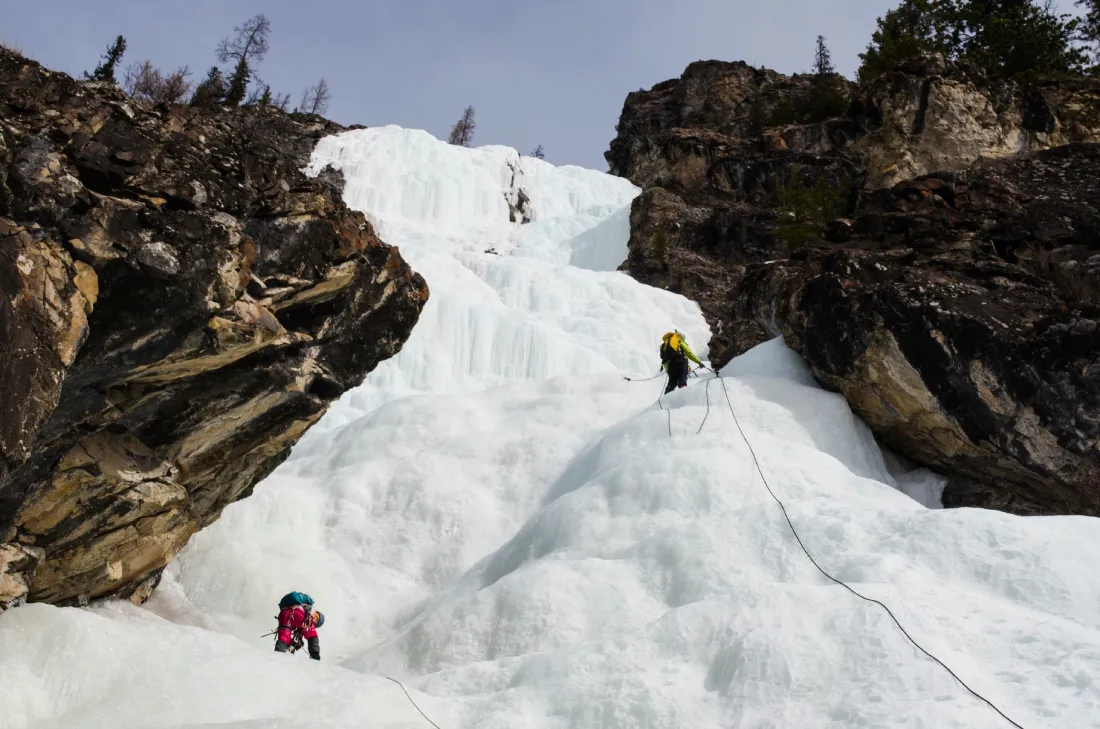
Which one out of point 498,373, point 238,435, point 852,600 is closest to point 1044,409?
point 852,600

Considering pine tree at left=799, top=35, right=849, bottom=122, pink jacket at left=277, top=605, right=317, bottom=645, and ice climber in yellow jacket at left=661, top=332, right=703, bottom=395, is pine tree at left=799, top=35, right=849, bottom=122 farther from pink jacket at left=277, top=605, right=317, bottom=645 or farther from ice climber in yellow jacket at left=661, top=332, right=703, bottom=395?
pink jacket at left=277, top=605, right=317, bottom=645

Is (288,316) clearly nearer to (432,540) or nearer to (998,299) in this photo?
(432,540)

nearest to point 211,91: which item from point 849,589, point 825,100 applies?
point 825,100

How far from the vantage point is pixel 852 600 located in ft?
18.5

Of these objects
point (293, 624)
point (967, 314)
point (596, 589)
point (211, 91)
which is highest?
point (211, 91)

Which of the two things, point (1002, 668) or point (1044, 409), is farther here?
point (1044, 409)

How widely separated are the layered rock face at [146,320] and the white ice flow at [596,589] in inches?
36.5

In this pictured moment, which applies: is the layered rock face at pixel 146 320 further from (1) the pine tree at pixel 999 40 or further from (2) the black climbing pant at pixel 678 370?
(1) the pine tree at pixel 999 40

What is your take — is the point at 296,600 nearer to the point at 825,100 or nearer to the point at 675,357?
the point at 675,357

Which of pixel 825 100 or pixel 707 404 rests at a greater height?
pixel 825 100

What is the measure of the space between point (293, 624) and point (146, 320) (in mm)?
3804

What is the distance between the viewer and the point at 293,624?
7.98m

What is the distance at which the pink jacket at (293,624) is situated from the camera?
7910 mm

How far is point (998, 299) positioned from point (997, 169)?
442 cm
